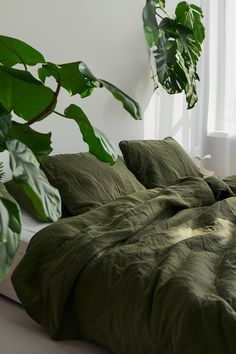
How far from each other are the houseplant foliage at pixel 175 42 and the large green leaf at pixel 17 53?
7.30ft

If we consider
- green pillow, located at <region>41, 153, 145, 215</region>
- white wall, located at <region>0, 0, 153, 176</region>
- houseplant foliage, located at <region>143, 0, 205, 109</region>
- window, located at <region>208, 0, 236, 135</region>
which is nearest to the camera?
green pillow, located at <region>41, 153, 145, 215</region>

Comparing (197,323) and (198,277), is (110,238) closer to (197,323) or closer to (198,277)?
(198,277)

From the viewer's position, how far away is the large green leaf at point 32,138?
43.4 inches

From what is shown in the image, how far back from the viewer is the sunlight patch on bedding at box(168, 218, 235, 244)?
181 centimetres

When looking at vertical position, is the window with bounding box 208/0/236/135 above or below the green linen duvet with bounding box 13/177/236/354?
above

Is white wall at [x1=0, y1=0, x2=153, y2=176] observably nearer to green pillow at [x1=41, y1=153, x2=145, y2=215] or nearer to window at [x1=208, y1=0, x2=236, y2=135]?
green pillow at [x1=41, y1=153, x2=145, y2=215]

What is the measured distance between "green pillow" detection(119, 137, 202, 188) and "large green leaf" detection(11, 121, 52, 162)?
1623 mm

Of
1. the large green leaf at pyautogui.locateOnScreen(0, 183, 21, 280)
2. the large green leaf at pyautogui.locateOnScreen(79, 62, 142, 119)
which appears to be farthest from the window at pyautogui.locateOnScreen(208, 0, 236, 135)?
the large green leaf at pyautogui.locateOnScreen(0, 183, 21, 280)

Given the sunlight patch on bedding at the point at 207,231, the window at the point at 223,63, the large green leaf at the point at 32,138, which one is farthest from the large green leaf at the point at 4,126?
the window at the point at 223,63

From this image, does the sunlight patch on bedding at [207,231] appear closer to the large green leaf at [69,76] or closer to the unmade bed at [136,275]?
the unmade bed at [136,275]

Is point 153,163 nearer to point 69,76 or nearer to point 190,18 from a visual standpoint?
point 190,18

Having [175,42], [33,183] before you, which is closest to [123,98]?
[33,183]

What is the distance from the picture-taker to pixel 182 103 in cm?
388

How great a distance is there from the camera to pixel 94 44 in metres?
2.89
